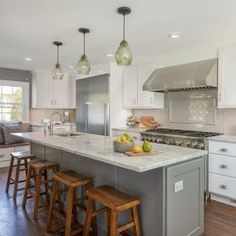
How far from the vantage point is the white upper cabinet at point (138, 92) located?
181 inches

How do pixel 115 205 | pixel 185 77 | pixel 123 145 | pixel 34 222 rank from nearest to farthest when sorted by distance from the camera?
pixel 115 205 < pixel 123 145 < pixel 34 222 < pixel 185 77

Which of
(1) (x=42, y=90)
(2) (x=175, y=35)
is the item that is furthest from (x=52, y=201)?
(1) (x=42, y=90)

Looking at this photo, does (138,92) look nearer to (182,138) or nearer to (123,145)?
(182,138)

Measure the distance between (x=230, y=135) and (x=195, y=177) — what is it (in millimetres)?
1897

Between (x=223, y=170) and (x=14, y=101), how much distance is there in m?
5.05

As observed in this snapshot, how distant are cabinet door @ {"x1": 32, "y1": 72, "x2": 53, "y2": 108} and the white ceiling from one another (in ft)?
5.58

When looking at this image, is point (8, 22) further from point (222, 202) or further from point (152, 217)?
point (222, 202)

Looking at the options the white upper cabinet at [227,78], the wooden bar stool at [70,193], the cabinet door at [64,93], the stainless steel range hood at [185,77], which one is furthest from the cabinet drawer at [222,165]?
the cabinet door at [64,93]

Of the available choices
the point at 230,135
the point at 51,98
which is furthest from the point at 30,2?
the point at 51,98

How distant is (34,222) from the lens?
2639mm

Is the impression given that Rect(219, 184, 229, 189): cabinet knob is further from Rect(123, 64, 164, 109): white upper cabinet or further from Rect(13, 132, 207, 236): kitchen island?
Rect(123, 64, 164, 109): white upper cabinet

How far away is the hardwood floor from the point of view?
245cm

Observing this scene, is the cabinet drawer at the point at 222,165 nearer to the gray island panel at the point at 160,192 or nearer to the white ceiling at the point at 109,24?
the gray island panel at the point at 160,192

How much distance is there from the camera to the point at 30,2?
228 cm
